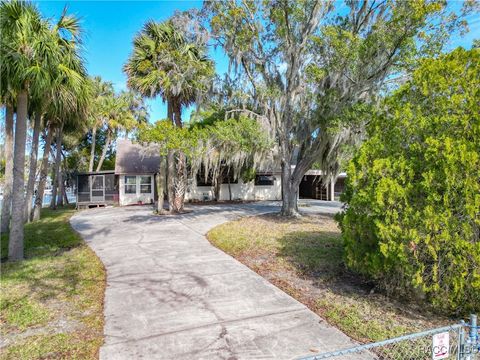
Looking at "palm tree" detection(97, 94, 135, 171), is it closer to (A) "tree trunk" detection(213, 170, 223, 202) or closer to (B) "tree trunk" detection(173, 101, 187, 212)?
(A) "tree trunk" detection(213, 170, 223, 202)

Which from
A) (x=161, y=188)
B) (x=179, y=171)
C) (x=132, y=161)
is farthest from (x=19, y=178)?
(x=132, y=161)

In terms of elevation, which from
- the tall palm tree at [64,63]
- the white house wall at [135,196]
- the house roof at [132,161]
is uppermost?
the tall palm tree at [64,63]

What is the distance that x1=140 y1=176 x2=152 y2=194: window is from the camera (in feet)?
65.3

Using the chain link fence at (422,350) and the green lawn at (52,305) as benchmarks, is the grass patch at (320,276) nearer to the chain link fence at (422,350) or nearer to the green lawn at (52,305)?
the chain link fence at (422,350)

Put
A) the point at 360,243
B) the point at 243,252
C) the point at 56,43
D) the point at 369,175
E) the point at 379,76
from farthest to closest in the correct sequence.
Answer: the point at 379,76 < the point at 243,252 < the point at 56,43 < the point at 360,243 < the point at 369,175

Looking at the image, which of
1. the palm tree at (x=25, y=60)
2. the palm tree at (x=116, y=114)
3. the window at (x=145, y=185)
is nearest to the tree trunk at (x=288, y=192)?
the palm tree at (x=25, y=60)

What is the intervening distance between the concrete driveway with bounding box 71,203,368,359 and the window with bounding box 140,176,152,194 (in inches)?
509

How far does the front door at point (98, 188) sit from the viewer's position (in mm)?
19438

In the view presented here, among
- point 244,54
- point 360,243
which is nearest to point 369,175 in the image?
point 360,243

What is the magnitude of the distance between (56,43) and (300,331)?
7.13 metres

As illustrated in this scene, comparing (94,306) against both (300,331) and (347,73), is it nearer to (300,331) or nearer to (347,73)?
(300,331)

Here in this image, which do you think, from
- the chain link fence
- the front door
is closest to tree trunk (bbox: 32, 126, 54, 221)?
the front door

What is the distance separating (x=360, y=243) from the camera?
4.62 meters

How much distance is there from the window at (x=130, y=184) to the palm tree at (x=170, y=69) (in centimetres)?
660
